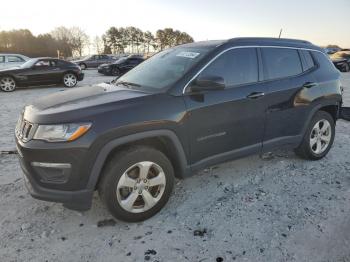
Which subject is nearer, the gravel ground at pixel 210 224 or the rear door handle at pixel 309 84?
the gravel ground at pixel 210 224

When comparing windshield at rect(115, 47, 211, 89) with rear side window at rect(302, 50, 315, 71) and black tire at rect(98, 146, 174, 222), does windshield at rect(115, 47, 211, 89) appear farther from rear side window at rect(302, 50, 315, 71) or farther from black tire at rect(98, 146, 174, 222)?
rear side window at rect(302, 50, 315, 71)

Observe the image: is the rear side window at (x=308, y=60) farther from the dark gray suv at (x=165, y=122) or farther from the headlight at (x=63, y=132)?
the headlight at (x=63, y=132)

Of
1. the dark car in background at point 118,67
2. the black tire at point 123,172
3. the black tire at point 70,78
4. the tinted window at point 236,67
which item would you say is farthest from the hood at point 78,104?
the dark car in background at point 118,67

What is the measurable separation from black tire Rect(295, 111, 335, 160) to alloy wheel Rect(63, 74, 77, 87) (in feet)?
37.2

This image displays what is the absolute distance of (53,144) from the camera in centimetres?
261

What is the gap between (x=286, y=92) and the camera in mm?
3936

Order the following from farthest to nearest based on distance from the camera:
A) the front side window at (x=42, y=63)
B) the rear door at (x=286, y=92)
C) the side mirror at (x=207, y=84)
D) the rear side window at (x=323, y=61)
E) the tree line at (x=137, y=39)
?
the tree line at (x=137, y=39)
the front side window at (x=42, y=63)
the rear side window at (x=323, y=61)
the rear door at (x=286, y=92)
the side mirror at (x=207, y=84)

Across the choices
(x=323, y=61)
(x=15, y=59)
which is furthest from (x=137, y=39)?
(x=323, y=61)

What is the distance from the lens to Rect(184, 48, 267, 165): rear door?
3203 mm

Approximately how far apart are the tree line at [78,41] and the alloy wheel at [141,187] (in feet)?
198

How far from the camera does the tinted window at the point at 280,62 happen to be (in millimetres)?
3839

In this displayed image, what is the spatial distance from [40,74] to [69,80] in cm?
128

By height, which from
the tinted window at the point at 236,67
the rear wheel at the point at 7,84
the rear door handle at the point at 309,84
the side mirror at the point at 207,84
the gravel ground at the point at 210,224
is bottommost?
the gravel ground at the point at 210,224

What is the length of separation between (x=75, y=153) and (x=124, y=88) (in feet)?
3.61
